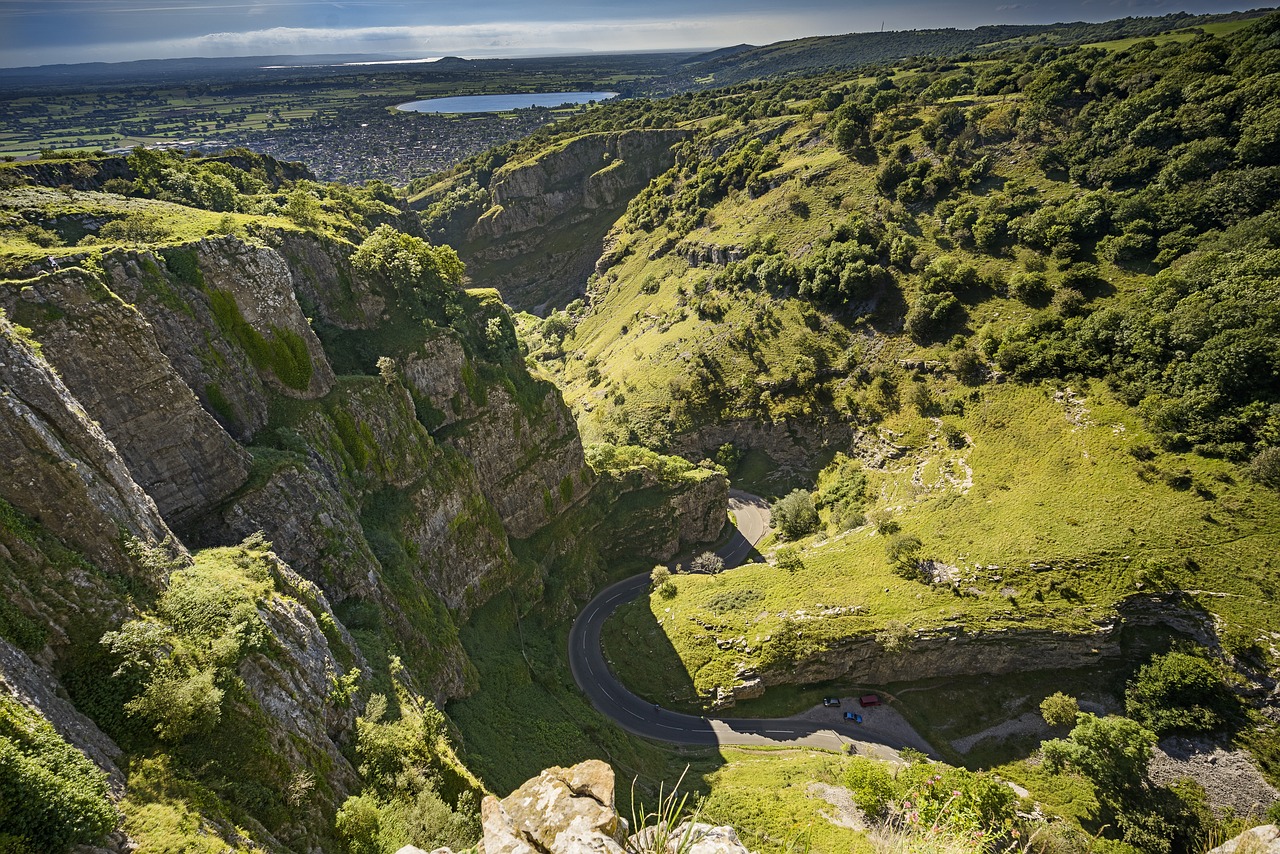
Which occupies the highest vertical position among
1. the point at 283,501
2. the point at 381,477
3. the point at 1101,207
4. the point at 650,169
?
the point at 650,169

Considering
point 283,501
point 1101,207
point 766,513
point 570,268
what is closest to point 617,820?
point 283,501

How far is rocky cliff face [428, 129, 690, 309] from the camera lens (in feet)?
633

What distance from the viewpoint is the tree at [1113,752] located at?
4941cm

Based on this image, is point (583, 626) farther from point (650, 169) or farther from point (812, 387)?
point (650, 169)

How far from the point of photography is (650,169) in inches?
7849

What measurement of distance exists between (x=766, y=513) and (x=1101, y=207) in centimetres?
7511

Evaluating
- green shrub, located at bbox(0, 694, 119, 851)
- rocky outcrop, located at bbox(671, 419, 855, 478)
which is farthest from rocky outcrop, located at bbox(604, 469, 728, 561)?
green shrub, located at bbox(0, 694, 119, 851)

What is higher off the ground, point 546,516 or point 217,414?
point 217,414

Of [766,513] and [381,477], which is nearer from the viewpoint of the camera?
[381,477]

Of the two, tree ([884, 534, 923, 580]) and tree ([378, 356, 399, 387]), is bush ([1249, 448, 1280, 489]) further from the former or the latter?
tree ([378, 356, 399, 387])

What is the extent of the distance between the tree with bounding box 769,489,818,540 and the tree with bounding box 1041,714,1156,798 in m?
41.7

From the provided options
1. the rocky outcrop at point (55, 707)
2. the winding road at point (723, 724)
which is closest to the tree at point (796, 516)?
the winding road at point (723, 724)

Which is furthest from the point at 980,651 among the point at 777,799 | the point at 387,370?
the point at 387,370

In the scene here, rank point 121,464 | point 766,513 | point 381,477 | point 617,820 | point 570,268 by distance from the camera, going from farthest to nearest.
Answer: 1. point 570,268
2. point 766,513
3. point 381,477
4. point 121,464
5. point 617,820
